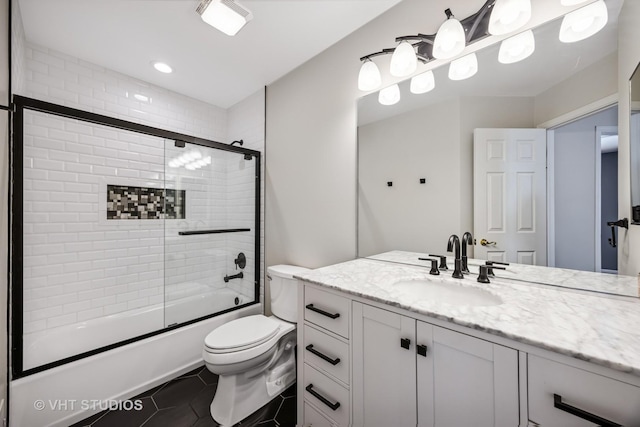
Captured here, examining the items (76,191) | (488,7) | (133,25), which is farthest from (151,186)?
(488,7)

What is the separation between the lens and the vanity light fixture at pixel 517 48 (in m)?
1.16

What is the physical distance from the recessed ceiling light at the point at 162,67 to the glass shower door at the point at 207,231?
2.12 ft

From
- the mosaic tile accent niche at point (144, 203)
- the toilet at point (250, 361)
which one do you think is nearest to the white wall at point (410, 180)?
the toilet at point (250, 361)

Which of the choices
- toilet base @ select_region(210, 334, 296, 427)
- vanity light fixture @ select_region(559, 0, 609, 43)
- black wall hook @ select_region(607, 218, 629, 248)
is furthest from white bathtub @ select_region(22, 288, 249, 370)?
vanity light fixture @ select_region(559, 0, 609, 43)

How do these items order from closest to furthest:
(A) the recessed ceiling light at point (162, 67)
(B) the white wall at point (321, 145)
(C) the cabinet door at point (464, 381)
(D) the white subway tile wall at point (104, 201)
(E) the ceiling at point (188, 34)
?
(C) the cabinet door at point (464, 381) < (E) the ceiling at point (188, 34) < (B) the white wall at point (321, 145) < (D) the white subway tile wall at point (104, 201) < (A) the recessed ceiling light at point (162, 67)

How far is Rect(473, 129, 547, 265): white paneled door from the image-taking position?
3.74ft

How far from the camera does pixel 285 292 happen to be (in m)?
1.94

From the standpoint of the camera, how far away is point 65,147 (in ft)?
6.36

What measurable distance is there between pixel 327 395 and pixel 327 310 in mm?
394

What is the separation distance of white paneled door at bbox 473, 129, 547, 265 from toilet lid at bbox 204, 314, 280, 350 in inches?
51.6

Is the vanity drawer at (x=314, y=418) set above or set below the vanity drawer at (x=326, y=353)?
below

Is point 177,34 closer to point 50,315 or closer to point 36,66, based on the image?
point 36,66

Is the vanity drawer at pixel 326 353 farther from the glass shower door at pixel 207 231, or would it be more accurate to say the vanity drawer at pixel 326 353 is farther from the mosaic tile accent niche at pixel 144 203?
the mosaic tile accent niche at pixel 144 203

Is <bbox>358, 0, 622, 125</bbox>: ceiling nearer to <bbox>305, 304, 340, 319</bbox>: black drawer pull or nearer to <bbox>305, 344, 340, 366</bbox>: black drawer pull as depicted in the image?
<bbox>305, 304, 340, 319</bbox>: black drawer pull
